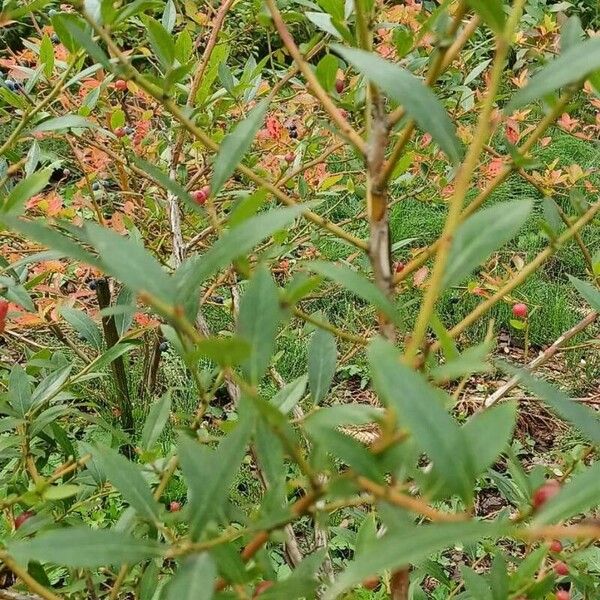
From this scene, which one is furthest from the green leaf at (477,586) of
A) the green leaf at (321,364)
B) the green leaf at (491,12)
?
the green leaf at (491,12)

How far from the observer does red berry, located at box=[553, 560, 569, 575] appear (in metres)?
0.79

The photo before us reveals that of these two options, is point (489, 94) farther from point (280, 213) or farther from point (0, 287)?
point (0, 287)

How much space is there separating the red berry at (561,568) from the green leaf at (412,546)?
22.4 inches

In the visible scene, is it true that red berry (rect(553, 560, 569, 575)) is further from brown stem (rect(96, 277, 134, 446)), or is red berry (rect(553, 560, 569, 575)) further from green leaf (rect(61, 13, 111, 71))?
brown stem (rect(96, 277, 134, 446))

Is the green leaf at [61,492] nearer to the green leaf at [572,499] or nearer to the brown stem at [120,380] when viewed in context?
the green leaf at [572,499]

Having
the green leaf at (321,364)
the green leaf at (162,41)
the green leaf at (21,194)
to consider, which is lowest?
the green leaf at (321,364)

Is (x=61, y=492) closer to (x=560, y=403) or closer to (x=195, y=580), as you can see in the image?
(x=195, y=580)

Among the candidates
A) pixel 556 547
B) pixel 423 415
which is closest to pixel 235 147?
pixel 423 415

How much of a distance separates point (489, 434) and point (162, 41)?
0.48 meters

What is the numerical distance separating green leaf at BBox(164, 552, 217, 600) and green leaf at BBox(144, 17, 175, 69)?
458mm

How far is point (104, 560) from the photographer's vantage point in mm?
356

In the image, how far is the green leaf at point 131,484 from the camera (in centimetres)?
46

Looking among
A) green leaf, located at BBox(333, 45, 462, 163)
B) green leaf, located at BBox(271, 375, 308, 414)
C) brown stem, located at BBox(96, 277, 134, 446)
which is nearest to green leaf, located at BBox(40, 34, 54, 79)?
green leaf, located at BBox(271, 375, 308, 414)

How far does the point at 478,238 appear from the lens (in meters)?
0.36
